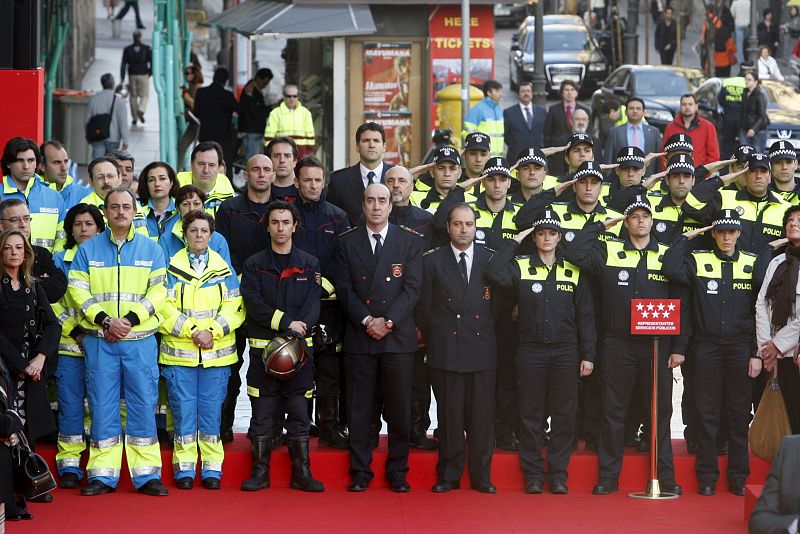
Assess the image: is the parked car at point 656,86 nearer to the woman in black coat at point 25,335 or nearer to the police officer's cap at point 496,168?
the police officer's cap at point 496,168

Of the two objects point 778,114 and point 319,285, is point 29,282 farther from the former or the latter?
point 778,114

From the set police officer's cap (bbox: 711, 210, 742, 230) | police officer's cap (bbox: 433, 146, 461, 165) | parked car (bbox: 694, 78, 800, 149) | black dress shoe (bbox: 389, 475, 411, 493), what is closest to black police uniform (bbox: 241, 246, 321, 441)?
black dress shoe (bbox: 389, 475, 411, 493)

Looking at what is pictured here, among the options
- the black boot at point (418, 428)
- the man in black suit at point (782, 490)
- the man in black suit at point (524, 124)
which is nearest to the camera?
the man in black suit at point (782, 490)

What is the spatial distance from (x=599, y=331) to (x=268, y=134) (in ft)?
39.4

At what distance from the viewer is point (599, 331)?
1192 centimetres

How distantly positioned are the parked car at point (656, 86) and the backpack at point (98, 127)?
31.2 feet

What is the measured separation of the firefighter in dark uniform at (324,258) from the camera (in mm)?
11938

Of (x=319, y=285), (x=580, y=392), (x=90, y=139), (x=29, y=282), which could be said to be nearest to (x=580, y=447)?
(x=580, y=392)

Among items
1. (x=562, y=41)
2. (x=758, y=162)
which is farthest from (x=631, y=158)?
(x=562, y=41)

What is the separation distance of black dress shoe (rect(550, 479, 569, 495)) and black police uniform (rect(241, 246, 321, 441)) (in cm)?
187

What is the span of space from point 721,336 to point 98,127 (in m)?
14.4

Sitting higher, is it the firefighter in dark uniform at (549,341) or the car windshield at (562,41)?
the car windshield at (562,41)

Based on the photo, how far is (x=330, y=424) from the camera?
11992mm

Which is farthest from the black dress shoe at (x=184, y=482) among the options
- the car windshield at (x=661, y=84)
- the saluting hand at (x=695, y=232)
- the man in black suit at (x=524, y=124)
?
the car windshield at (x=661, y=84)
